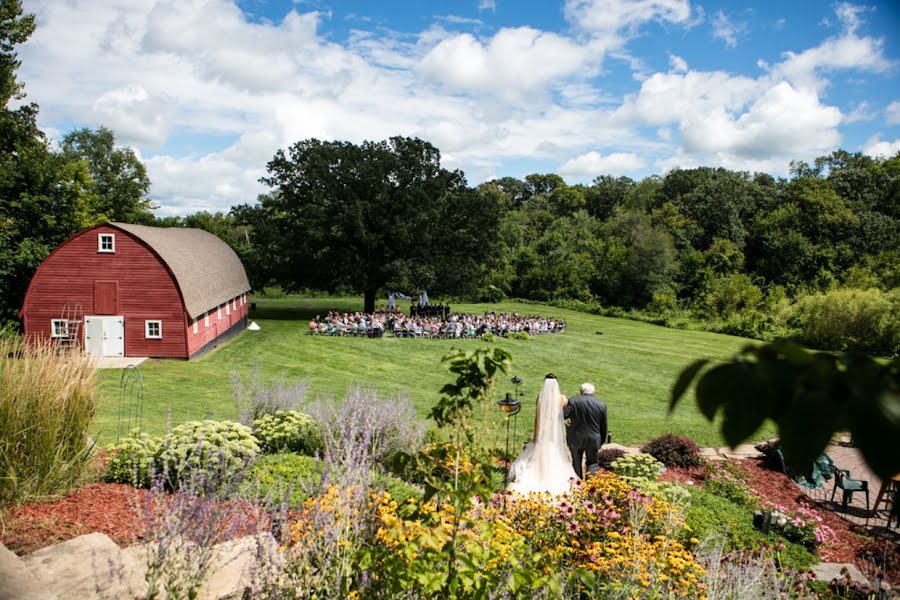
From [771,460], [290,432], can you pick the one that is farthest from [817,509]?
[290,432]

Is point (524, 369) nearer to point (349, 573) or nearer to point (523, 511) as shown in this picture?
point (523, 511)

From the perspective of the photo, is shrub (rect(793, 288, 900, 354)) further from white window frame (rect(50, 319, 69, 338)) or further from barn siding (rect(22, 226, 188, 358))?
white window frame (rect(50, 319, 69, 338))

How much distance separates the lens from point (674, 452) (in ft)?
37.0

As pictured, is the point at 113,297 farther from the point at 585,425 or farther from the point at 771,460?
the point at 771,460

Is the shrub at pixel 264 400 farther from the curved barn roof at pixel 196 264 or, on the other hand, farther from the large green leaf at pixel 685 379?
the curved barn roof at pixel 196 264

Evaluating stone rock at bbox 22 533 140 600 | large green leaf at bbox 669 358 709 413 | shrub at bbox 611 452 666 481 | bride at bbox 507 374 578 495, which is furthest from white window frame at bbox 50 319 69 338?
large green leaf at bbox 669 358 709 413

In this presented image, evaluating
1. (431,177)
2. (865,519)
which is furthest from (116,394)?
(431,177)

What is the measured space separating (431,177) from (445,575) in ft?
115

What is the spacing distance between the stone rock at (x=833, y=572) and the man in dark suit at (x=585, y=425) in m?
3.29

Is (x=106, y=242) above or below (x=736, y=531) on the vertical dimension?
above

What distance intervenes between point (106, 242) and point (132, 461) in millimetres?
19765

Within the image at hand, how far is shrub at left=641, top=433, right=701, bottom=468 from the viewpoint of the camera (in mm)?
11203

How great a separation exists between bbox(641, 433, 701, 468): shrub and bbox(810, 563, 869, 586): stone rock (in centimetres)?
377

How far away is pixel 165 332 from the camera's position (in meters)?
23.4
